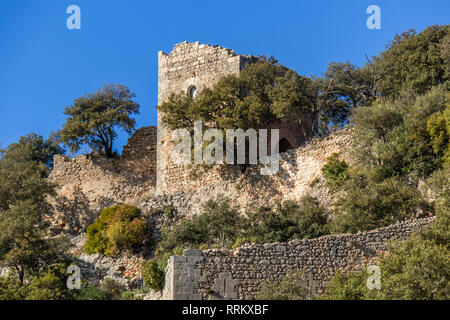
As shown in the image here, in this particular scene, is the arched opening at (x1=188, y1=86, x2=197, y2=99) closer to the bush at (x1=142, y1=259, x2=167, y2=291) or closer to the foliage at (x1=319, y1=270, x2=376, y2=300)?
the bush at (x1=142, y1=259, x2=167, y2=291)

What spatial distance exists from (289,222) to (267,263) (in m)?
5.85

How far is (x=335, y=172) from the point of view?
27141 millimetres

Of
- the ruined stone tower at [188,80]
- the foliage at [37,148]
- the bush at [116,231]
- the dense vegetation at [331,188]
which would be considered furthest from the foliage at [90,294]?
the foliage at [37,148]

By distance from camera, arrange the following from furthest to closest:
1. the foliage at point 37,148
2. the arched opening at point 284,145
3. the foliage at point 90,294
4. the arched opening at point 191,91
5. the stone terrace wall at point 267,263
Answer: the foliage at point 37,148, the arched opening at point 191,91, the arched opening at point 284,145, the foliage at point 90,294, the stone terrace wall at point 267,263

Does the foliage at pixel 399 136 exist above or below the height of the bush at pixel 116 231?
above

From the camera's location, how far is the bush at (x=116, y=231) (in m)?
27.8

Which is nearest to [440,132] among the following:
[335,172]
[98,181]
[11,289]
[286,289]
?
[335,172]

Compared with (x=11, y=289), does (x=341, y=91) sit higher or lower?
higher

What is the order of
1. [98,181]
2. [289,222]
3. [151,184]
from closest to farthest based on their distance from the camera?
1. [289,222]
2. [151,184]
3. [98,181]

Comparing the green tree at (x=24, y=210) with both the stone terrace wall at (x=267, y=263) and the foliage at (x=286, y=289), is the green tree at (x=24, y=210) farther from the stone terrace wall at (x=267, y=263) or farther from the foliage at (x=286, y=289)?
the foliage at (x=286, y=289)

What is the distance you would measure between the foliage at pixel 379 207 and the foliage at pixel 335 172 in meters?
3.26

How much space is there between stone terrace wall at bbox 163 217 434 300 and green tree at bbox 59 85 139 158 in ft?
63.1

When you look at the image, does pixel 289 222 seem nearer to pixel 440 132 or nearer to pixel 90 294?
pixel 440 132
